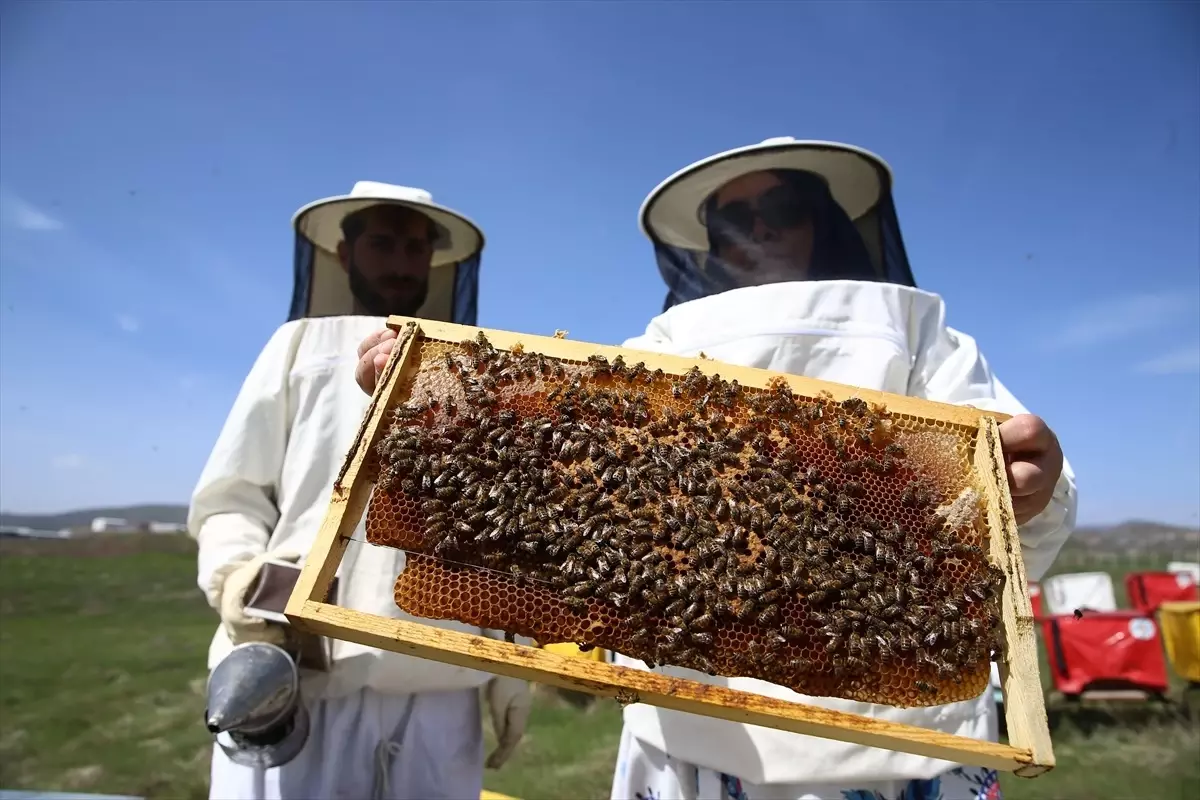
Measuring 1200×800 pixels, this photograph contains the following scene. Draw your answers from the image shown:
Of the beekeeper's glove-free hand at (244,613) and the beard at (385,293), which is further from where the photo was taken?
the beard at (385,293)

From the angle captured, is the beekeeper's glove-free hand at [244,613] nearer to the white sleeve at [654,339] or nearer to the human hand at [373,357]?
the human hand at [373,357]

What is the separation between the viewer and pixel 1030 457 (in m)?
2.20

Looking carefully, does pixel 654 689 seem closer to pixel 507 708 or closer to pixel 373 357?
pixel 373 357

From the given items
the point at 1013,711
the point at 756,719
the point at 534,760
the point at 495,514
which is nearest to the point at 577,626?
the point at 495,514

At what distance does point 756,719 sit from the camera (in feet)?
5.48

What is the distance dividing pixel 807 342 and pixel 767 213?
865 mm

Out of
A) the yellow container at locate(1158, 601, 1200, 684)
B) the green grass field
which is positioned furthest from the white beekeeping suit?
the yellow container at locate(1158, 601, 1200, 684)

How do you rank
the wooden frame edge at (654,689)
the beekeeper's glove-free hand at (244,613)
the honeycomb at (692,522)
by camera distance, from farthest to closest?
1. the beekeeper's glove-free hand at (244,613)
2. the honeycomb at (692,522)
3. the wooden frame edge at (654,689)

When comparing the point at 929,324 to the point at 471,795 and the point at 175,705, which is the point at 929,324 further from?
the point at 175,705

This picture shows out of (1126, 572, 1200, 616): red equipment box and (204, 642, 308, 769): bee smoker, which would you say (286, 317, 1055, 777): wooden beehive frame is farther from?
(1126, 572, 1200, 616): red equipment box

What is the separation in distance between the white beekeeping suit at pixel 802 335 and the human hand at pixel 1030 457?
208 millimetres

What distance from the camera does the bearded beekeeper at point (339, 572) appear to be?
9.77 ft

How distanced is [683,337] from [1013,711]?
6.05 ft

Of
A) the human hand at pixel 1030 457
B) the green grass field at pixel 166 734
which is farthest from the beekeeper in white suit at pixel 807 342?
the green grass field at pixel 166 734
